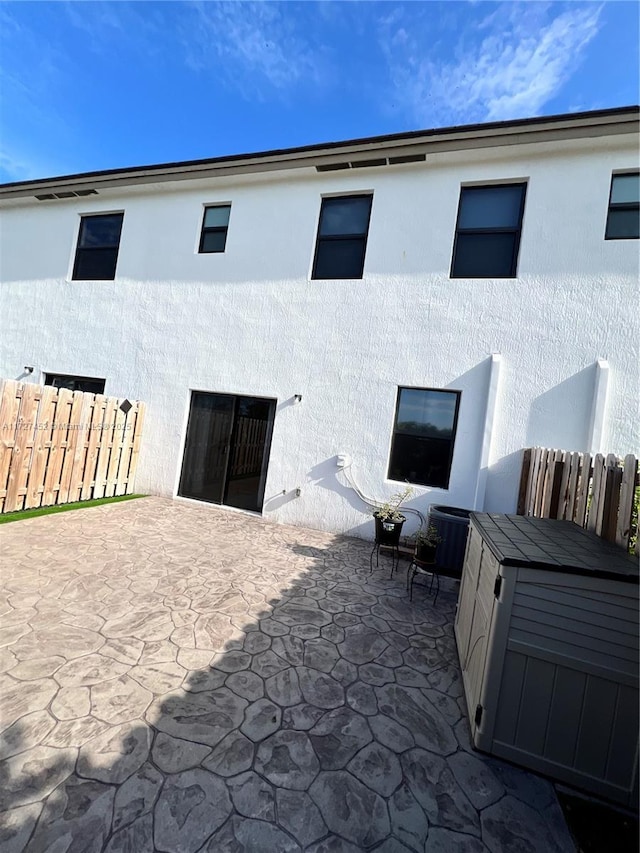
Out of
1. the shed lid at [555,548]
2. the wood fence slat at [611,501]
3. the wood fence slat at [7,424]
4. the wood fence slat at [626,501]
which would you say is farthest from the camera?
the wood fence slat at [7,424]

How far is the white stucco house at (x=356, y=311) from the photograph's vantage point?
527 cm

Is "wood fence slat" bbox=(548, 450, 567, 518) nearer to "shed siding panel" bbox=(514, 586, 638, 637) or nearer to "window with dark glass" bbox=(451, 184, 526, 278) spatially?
"shed siding panel" bbox=(514, 586, 638, 637)

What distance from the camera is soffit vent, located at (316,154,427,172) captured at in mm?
5898

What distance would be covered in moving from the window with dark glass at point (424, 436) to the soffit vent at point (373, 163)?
12.7 feet

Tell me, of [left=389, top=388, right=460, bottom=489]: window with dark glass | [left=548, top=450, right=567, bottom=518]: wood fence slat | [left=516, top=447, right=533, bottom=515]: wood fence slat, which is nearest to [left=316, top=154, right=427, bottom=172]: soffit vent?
[left=389, top=388, right=460, bottom=489]: window with dark glass

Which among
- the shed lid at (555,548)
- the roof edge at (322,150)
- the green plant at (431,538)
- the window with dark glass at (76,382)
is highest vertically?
the roof edge at (322,150)

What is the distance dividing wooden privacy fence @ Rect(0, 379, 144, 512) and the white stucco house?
18.9 inches

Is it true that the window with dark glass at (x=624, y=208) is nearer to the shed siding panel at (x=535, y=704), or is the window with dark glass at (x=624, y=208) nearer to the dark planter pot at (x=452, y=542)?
the dark planter pot at (x=452, y=542)

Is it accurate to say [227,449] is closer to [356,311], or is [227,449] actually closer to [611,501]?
[356,311]

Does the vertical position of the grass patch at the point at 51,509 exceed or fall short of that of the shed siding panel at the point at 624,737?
it falls short

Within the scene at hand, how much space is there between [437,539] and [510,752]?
2.53 m

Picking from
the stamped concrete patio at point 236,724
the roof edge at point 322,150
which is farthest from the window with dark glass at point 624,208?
the stamped concrete patio at point 236,724

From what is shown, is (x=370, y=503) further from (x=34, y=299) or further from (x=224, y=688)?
(x=34, y=299)

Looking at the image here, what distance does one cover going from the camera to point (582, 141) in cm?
517
